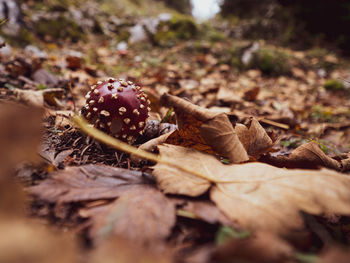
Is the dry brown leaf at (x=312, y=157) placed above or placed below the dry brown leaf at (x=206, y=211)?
above

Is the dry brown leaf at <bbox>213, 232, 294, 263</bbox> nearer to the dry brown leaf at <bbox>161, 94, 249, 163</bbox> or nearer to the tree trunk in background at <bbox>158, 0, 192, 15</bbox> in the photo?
the dry brown leaf at <bbox>161, 94, 249, 163</bbox>

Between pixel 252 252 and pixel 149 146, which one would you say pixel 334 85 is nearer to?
pixel 149 146

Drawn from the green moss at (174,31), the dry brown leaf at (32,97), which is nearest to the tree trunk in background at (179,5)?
the green moss at (174,31)

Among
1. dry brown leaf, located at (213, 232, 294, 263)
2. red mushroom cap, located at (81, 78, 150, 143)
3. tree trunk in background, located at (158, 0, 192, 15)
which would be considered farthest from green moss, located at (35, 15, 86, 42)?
tree trunk in background, located at (158, 0, 192, 15)

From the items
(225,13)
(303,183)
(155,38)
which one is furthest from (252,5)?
(303,183)

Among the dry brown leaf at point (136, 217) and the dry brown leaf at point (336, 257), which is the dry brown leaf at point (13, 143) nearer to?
the dry brown leaf at point (136, 217)
